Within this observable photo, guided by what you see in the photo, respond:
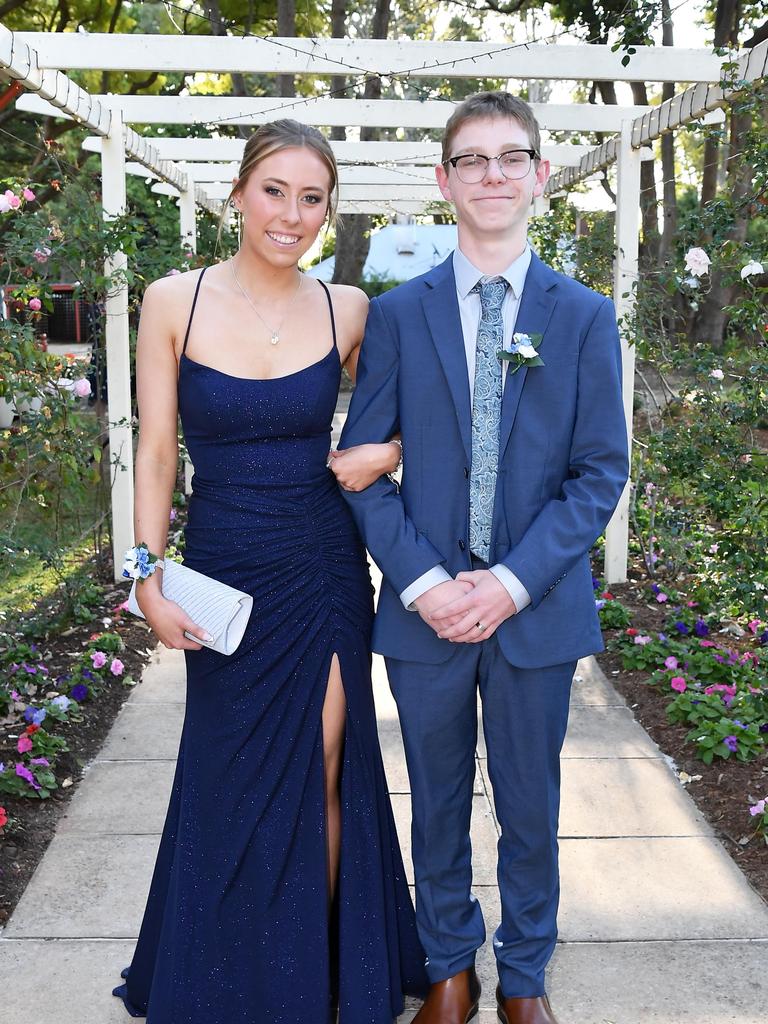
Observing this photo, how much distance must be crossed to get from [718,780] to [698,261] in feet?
7.98

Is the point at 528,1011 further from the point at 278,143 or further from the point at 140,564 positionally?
the point at 278,143

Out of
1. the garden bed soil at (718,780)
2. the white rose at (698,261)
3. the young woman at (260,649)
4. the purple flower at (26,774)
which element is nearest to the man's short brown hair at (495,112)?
the young woman at (260,649)

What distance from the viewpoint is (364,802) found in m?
2.75

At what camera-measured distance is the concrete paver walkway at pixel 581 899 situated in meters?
2.91

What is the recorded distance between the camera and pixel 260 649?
2.66 m

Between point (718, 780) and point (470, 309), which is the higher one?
point (470, 309)

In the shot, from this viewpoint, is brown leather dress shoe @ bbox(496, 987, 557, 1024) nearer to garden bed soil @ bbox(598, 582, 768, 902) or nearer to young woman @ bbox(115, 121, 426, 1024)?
young woman @ bbox(115, 121, 426, 1024)

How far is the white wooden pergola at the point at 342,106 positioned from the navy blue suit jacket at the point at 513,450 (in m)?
2.86

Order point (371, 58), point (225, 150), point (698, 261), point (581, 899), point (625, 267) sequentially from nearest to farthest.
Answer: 1. point (581, 899)
2. point (698, 261)
3. point (371, 58)
4. point (625, 267)
5. point (225, 150)

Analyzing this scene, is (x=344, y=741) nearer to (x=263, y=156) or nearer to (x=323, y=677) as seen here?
(x=323, y=677)

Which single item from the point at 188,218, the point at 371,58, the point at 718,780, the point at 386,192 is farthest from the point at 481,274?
the point at 386,192

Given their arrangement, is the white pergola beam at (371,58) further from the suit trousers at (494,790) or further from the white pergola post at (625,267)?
the suit trousers at (494,790)

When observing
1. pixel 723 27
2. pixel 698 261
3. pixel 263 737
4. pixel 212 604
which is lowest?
pixel 263 737

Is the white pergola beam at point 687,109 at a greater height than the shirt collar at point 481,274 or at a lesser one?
greater
